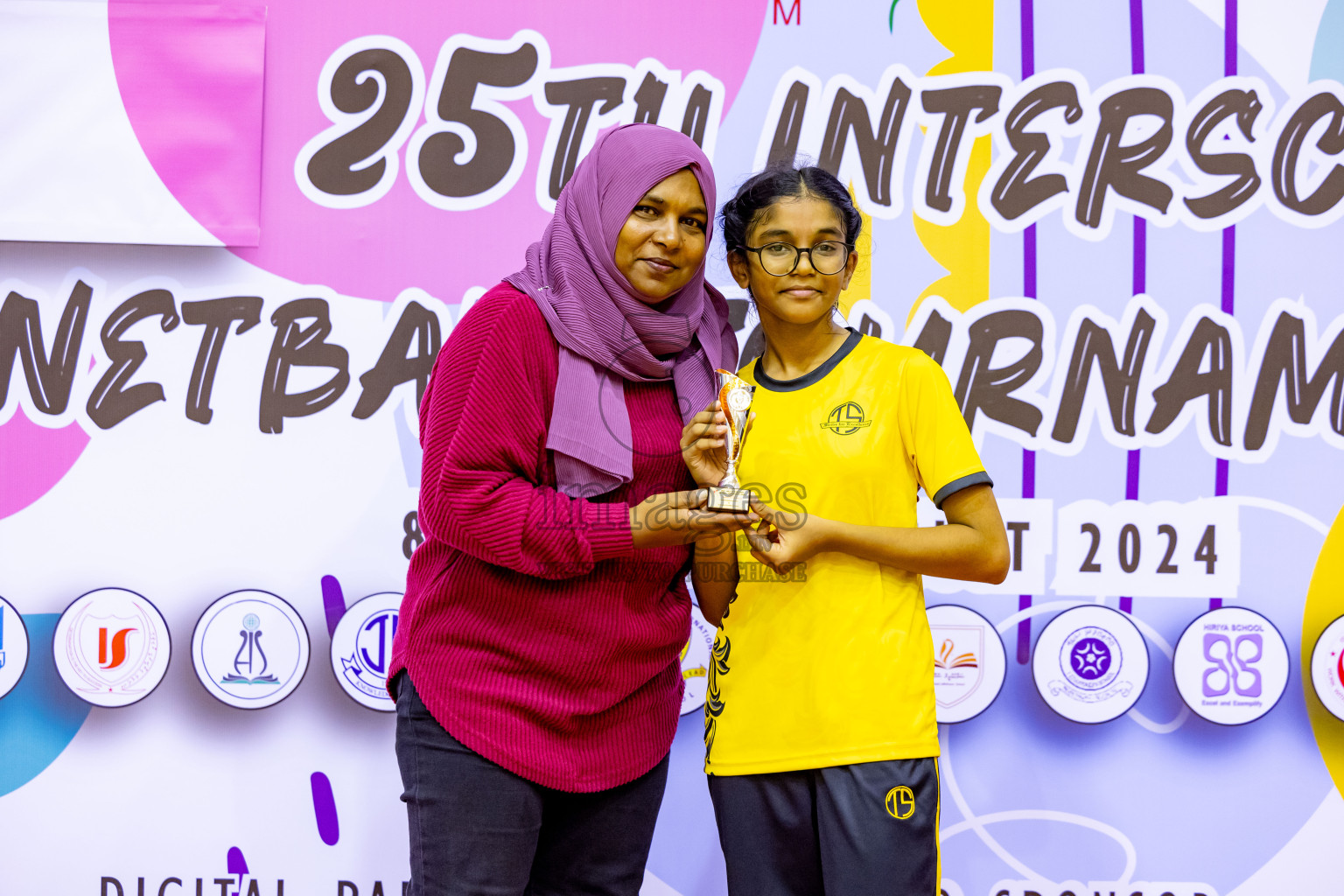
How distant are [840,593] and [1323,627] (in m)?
1.45

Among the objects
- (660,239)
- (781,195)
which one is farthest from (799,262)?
(660,239)

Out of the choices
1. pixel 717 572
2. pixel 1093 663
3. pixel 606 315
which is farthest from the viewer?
pixel 1093 663

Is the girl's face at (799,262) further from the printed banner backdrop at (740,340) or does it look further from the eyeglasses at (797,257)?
the printed banner backdrop at (740,340)

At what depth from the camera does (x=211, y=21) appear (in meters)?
2.12

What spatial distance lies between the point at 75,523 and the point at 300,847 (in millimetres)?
919

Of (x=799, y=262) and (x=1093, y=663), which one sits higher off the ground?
(x=799, y=262)

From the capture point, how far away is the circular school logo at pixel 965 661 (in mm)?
2117

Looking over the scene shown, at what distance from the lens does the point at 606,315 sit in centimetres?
140

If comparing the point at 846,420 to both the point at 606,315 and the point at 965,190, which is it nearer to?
the point at 606,315

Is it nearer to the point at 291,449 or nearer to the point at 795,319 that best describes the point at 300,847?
the point at 291,449

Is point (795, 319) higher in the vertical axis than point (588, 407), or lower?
higher

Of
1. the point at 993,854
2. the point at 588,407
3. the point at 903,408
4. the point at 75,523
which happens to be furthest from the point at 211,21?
the point at 993,854

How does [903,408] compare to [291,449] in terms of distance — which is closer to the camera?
[903,408]

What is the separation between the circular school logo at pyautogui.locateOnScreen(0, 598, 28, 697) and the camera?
2145 mm
